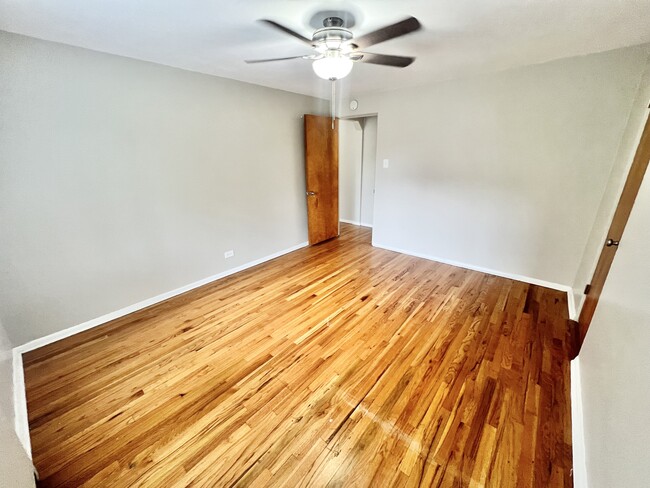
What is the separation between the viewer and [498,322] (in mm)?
2455

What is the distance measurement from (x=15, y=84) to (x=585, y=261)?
4989mm

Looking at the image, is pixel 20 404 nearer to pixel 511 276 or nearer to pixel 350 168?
pixel 511 276

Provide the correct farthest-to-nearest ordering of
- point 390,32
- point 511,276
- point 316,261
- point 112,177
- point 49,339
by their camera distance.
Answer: point 316,261 < point 511,276 < point 112,177 < point 49,339 < point 390,32

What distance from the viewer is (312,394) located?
1744mm

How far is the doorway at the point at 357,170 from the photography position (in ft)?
16.8

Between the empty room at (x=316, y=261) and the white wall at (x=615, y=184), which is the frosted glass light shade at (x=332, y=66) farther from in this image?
the white wall at (x=615, y=184)

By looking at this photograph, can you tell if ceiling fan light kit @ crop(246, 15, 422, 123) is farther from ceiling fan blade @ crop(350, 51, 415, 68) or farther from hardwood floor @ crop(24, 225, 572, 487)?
hardwood floor @ crop(24, 225, 572, 487)

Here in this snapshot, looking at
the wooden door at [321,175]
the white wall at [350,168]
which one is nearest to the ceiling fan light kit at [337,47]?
the wooden door at [321,175]

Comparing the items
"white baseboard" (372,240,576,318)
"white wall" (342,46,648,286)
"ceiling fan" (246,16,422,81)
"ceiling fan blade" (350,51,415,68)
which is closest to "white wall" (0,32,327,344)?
"ceiling fan" (246,16,422,81)

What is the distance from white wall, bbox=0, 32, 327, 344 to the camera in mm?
1940

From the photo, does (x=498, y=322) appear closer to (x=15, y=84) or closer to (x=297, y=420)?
(x=297, y=420)

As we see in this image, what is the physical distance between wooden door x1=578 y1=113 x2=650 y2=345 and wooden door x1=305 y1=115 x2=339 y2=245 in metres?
3.37

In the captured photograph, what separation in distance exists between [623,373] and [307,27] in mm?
2523

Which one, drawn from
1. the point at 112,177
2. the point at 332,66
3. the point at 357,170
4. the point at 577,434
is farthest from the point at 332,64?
the point at 357,170
